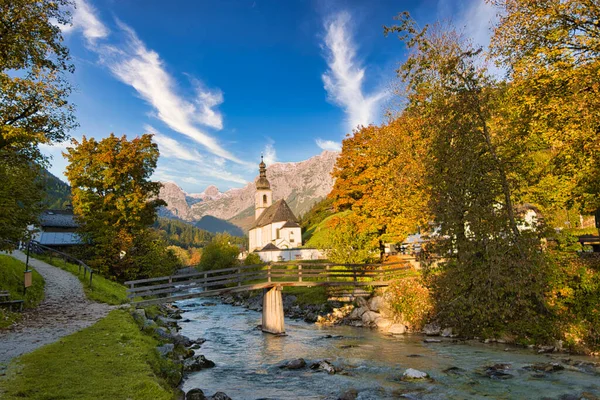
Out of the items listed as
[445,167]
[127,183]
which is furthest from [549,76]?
[127,183]

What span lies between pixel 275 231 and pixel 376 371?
78.1m

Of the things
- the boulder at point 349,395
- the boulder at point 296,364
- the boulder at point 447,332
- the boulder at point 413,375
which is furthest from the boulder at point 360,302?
the boulder at point 349,395

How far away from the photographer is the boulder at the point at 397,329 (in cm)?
2236

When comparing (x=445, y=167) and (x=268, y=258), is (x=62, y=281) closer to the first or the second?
(x=445, y=167)

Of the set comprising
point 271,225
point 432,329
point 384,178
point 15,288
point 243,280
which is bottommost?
point 432,329

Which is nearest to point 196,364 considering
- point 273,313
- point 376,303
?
point 273,313

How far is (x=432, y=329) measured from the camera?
21.7 metres

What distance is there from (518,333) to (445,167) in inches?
374

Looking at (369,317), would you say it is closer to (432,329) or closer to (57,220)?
(432,329)

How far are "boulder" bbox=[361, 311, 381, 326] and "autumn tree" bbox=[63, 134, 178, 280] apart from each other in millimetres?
18939

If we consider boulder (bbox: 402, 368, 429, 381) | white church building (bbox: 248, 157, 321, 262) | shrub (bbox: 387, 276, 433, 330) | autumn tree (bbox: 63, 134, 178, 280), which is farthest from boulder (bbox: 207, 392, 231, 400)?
white church building (bbox: 248, 157, 321, 262)

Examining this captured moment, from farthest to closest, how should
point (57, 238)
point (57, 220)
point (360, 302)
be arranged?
point (57, 220) → point (57, 238) → point (360, 302)

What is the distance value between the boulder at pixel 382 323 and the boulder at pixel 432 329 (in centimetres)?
271

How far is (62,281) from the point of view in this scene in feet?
85.5
